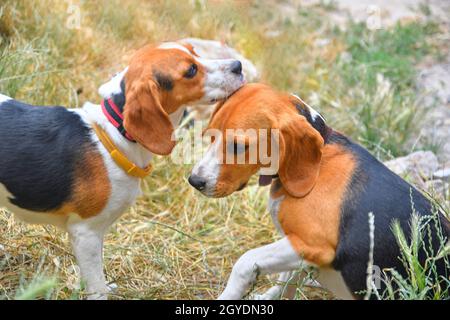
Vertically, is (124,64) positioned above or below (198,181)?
below

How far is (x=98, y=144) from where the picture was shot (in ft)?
11.9

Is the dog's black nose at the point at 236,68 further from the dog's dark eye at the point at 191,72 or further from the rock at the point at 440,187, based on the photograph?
the rock at the point at 440,187

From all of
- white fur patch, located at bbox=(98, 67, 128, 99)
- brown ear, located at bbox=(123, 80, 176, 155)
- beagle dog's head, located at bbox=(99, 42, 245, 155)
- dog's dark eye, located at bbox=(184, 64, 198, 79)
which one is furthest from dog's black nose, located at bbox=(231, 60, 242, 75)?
white fur patch, located at bbox=(98, 67, 128, 99)

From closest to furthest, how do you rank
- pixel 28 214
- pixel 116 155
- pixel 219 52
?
pixel 116 155 < pixel 28 214 < pixel 219 52

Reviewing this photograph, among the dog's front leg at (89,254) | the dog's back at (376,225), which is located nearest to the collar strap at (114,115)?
the dog's front leg at (89,254)

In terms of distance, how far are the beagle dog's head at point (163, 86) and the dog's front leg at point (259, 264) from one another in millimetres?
696

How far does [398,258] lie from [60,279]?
72.7 inches

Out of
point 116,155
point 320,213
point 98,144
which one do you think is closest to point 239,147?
point 320,213

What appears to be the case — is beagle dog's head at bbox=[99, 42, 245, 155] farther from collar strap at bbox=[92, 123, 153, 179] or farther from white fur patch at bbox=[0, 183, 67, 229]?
white fur patch at bbox=[0, 183, 67, 229]

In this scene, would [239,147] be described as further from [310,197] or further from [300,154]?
[310,197]

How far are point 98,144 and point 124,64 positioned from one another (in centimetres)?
299

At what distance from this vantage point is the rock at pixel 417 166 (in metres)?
5.39

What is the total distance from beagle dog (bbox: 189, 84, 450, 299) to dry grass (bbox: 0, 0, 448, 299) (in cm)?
84

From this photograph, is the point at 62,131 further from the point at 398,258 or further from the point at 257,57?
the point at 257,57
